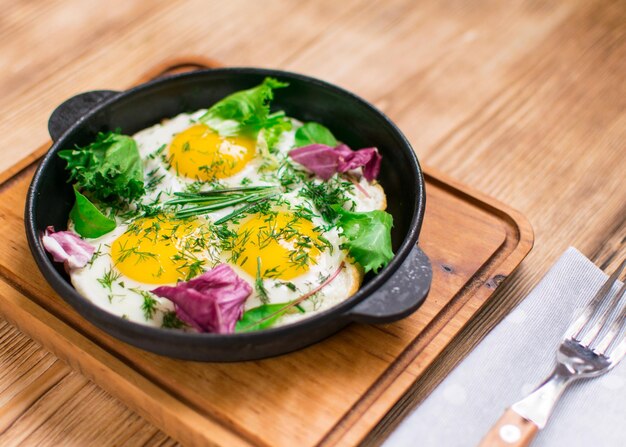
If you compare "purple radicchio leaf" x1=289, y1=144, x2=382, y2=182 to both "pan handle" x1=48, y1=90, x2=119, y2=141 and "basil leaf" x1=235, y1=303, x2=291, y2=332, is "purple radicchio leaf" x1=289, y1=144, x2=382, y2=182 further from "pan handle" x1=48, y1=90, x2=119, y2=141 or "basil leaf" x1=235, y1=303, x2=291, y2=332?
"pan handle" x1=48, y1=90, x2=119, y2=141

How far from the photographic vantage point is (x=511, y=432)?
166cm

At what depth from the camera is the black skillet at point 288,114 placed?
5.67 feet

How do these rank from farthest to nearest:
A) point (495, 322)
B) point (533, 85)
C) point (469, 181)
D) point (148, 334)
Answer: point (533, 85) < point (469, 181) < point (495, 322) < point (148, 334)

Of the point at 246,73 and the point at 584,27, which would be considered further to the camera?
the point at 584,27

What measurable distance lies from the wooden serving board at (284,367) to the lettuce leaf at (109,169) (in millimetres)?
283

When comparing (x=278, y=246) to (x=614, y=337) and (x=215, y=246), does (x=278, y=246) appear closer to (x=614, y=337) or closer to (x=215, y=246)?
(x=215, y=246)

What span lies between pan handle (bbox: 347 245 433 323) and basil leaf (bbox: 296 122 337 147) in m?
0.61

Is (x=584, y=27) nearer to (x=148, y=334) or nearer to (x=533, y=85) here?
(x=533, y=85)

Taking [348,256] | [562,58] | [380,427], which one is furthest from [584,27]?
[380,427]

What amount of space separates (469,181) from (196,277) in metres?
1.15

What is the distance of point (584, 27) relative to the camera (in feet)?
10.4

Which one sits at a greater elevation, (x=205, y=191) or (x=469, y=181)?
(x=205, y=191)

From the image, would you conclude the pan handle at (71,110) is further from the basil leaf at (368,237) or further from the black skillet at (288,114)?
the basil leaf at (368,237)

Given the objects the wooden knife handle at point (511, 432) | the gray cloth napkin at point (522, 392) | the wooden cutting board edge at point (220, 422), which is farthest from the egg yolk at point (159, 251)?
the wooden knife handle at point (511, 432)
